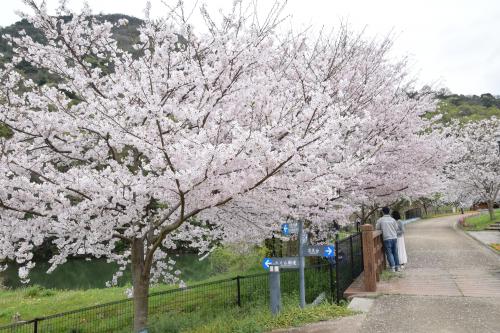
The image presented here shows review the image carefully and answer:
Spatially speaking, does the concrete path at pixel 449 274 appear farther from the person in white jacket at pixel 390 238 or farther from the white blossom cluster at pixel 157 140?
the white blossom cluster at pixel 157 140

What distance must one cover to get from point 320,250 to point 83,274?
2727cm

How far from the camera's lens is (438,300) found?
6879mm

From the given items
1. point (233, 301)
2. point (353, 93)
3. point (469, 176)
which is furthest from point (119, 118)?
point (469, 176)

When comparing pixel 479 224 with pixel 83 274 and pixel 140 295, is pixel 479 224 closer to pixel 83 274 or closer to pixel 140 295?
pixel 140 295

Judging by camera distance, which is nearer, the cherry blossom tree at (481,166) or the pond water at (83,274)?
the pond water at (83,274)

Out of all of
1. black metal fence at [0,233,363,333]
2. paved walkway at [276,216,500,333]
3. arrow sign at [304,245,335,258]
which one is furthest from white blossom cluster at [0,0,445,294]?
black metal fence at [0,233,363,333]

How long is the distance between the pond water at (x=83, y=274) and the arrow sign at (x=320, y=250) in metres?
16.8

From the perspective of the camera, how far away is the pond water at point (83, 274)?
965 inches

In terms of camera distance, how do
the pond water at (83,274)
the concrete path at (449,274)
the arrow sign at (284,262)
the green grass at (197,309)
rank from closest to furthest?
the arrow sign at (284,262), the green grass at (197,309), the concrete path at (449,274), the pond water at (83,274)

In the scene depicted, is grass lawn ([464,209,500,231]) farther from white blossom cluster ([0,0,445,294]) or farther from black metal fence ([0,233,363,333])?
white blossom cluster ([0,0,445,294])

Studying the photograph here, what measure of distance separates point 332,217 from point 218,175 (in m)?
4.74

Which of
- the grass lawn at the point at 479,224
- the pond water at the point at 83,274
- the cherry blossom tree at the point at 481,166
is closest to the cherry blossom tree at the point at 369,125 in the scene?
the grass lawn at the point at 479,224

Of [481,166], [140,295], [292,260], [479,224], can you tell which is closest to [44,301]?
[140,295]

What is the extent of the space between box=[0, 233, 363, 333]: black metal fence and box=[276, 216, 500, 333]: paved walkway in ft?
3.55
